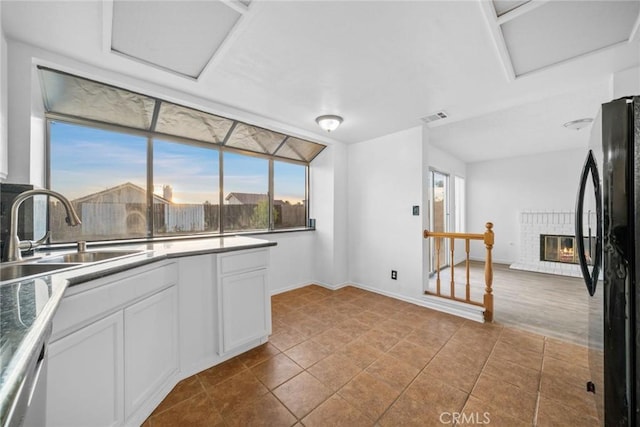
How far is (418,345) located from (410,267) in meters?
1.19

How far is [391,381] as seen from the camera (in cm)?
170

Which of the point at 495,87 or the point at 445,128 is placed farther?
the point at 445,128

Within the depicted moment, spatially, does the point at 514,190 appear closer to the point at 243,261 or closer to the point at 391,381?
the point at 391,381

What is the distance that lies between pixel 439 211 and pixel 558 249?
245 cm

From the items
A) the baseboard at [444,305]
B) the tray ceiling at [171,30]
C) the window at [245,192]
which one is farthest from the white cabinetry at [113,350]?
the baseboard at [444,305]

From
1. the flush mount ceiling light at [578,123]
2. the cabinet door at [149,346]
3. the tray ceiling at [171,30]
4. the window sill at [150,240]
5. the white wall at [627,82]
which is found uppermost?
the flush mount ceiling light at [578,123]

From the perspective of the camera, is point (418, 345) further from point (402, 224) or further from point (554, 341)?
point (402, 224)

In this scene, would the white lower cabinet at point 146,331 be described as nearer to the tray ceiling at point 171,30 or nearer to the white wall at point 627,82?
the tray ceiling at point 171,30

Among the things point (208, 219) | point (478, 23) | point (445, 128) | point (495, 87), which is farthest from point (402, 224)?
point (208, 219)

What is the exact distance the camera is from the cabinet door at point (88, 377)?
1003 mm

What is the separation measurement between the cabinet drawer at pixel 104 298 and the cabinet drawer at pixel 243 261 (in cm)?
40

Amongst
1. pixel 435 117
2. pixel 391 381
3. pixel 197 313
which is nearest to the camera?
pixel 391 381

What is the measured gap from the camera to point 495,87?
7.15 ft

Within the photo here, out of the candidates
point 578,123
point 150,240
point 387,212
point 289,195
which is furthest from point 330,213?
point 578,123
